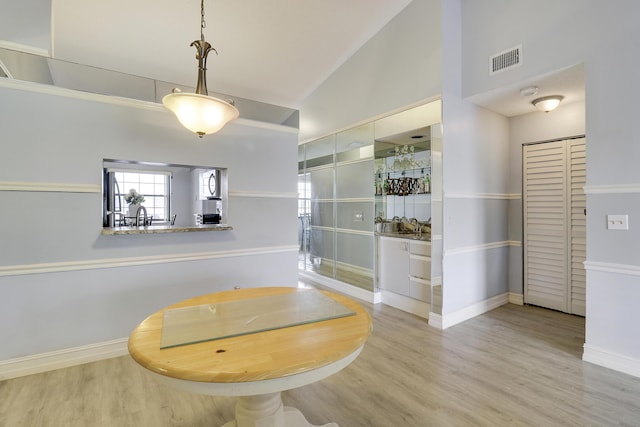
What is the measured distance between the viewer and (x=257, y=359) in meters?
1.07

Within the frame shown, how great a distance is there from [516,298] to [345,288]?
227 cm

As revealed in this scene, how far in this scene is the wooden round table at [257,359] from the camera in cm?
100

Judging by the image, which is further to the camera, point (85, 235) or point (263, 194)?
point (263, 194)

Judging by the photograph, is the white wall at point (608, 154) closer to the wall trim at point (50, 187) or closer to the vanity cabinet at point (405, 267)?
the vanity cabinet at point (405, 267)

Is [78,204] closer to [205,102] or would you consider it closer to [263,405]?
[205,102]

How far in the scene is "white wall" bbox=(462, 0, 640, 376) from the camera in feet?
7.33

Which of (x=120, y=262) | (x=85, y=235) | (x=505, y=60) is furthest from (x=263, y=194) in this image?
(x=505, y=60)

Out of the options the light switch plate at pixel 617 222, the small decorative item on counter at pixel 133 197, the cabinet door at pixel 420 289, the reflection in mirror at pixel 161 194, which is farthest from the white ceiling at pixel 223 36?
the cabinet door at pixel 420 289

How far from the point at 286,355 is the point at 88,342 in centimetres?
227

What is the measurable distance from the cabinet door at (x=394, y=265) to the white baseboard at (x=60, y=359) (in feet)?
9.64

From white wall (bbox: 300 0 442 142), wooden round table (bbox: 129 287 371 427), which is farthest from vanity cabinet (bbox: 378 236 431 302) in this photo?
wooden round table (bbox: 129 287 371 427)

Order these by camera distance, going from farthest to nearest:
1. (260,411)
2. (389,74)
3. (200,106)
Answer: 1. (389,74)
2. (200,106)
3. (260,411)

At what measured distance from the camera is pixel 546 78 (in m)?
2.77

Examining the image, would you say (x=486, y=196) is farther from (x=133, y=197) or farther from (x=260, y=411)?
(x=133, y=197)
